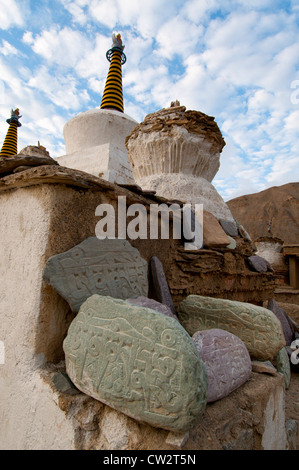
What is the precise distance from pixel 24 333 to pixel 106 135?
6.58 meters

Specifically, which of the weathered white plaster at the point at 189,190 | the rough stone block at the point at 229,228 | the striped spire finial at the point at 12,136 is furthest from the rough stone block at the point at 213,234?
the striped spire finial at the point at 12,136

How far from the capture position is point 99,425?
988mm

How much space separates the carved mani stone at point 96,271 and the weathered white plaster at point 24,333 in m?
0.12

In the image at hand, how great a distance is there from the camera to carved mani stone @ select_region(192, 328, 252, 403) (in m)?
1.11

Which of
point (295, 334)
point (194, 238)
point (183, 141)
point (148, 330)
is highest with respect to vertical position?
point (183, 141)

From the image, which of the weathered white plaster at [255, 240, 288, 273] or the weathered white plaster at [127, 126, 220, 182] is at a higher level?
the weathered white plaster at [127, 126, 220, 182]

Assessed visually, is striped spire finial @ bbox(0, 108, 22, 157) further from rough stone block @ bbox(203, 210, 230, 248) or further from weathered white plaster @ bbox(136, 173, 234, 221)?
rough stone block @ bbox(203, 210, 230, 248)

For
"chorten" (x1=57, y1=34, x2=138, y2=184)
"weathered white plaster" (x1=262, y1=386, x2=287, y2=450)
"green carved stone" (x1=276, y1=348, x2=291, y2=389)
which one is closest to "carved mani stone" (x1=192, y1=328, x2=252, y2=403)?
"weathered white plaster" (x1=262, y1=386, x2=287, y2=450)

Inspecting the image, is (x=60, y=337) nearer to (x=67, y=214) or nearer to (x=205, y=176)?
(x=67, y=214)

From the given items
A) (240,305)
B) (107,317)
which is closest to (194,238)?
(240,305)

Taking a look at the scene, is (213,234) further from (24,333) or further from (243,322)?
(24,333)

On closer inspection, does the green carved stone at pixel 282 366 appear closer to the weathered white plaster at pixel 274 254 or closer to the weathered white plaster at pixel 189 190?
the weathered white plaster at pixel 189 190

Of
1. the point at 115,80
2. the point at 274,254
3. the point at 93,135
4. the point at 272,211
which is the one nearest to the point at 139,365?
the point at 93,135
